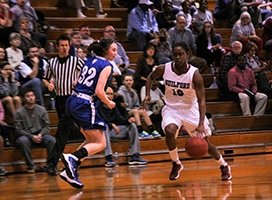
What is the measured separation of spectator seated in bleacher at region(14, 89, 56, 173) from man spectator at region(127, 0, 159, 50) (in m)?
4.10

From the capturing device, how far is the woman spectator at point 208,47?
15.3 m

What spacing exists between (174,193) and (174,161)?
1.38 m

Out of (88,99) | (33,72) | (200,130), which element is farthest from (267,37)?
(88,99)

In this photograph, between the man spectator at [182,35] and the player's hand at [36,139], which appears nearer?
the player's hand at [36,139]

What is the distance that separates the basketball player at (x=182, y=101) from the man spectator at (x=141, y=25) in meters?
5.85

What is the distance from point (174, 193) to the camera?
777cm

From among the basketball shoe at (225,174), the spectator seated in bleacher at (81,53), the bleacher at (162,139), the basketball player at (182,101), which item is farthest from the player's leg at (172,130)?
the spectator seated in bleacher at (81,53)

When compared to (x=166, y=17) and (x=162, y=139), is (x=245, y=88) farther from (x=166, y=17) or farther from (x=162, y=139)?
(x=166, y=17)

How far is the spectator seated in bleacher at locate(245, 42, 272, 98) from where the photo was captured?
14508mm

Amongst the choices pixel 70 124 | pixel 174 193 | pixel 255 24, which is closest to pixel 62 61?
pixel 70 124

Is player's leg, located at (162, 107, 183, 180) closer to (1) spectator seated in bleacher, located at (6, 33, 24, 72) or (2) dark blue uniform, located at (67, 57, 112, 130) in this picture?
(2) dark blue uniform, located at (67, 57, 112, 130)

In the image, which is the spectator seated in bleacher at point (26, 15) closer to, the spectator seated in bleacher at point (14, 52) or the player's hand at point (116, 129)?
the spectator seated in bleacher at point (14, 52)

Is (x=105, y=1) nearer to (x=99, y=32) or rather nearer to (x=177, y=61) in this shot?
(x=99, y=32)

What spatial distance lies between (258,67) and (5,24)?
5.00 metres
